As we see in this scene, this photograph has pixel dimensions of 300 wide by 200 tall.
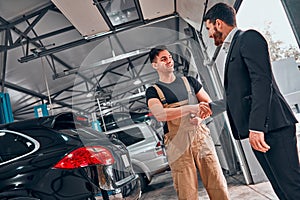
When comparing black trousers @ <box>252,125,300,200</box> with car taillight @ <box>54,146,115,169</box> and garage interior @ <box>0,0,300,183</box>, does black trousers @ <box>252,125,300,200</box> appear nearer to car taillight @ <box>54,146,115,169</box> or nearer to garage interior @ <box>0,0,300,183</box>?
garage interior @ <box>0,0,300,183</box>

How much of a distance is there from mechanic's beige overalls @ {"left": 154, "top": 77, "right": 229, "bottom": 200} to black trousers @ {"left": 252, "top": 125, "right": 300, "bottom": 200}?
0.57 meters

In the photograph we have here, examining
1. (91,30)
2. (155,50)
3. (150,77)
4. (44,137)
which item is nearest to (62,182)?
(44,137)

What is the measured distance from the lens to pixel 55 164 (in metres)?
1.92

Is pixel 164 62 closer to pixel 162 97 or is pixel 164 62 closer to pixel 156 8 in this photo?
pixel 162 97

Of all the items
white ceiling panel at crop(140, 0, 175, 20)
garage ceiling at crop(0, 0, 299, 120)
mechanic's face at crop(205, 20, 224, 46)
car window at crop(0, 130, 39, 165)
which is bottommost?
car window at crop(0, 130, 39, 165)

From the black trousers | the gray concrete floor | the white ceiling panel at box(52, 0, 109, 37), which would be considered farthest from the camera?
the white ceiling panel at box(52, 0, 109, 37)

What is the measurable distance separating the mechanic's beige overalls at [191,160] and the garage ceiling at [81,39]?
1.02 metres

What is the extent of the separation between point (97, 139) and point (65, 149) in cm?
38

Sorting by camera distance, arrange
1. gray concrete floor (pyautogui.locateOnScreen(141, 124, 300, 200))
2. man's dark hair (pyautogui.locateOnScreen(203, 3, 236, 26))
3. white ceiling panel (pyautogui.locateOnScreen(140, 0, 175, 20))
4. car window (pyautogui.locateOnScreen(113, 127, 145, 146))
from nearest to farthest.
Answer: man's dark hair (pyautogui.locateOnScreen(203, 3, 236, 26))
gray concrete floor (pyautogui.locateOnScreen(141, 124, 300, 200))
white ceiling panel (pyautogui.locateOnScreen(140, 0, 175, 20))
car window (pyautogui.locateOnScreen(113, 127, 145, 146))

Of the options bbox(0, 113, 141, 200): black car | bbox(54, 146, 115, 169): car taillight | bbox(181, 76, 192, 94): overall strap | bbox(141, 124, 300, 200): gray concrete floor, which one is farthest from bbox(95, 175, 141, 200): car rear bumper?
bbox(141, 124, 300, 200): gray concrete floor

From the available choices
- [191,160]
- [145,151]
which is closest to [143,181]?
[145,151]

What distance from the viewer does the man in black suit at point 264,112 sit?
4.26ft

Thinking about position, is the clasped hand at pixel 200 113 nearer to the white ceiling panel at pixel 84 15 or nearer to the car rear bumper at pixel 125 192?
the car rear bumper at pixel 125 192

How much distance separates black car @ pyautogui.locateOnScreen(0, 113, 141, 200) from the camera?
1.87 meters
